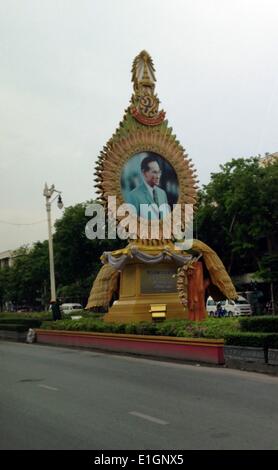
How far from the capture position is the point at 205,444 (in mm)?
6828

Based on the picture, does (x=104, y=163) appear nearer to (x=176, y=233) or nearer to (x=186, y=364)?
(x=176, y=233)

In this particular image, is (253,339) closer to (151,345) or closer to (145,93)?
(151,345)

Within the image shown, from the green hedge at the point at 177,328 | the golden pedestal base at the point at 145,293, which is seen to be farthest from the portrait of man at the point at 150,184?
the green hedge at the point at 177,328

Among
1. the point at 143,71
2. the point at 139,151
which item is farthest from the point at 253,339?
the point at 143,71

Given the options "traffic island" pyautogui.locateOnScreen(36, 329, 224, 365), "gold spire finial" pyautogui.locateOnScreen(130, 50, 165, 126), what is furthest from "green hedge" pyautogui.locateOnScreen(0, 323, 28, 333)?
"gold spire finial" pyautogui.locateOnScreen(130, 50, 165, 126)

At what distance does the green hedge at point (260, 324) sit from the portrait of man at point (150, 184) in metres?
9.27

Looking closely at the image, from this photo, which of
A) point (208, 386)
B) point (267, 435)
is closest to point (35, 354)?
point (208, 386)

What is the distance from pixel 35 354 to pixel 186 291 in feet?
19.0

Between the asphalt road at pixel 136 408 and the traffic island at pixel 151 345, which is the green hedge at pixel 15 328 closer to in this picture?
the traffic island at pixel 151 345

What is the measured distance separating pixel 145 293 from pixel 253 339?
361 inches

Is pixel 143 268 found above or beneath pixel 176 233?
beneath

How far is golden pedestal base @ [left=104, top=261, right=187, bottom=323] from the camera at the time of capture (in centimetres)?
2230

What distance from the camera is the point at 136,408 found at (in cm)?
931

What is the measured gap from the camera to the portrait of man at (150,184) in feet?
77.7
